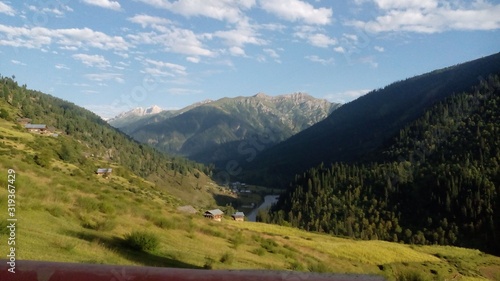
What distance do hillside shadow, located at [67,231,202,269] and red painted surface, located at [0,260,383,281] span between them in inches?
563

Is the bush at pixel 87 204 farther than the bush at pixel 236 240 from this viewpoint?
No

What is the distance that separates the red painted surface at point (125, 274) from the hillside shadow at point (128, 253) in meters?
14.3

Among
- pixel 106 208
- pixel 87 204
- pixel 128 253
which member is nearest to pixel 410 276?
pixel 106 208

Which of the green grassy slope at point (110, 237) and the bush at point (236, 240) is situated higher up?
the green grassy slope at point (110, 237)

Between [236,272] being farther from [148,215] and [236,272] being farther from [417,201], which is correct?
[417,201]

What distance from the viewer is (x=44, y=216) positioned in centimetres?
1848

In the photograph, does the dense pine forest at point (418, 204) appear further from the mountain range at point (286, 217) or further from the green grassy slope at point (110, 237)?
the green grassy slope at point (110, 237)

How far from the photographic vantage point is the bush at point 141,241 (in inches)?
700

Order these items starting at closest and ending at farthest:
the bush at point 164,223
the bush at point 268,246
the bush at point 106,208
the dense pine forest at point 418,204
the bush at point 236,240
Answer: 1. the bush at point 106,208
2. the bush at point 164,223
3. the bush at point 236,240
4. the bush at point 268,246
5. the dense pine forest at point 418,204

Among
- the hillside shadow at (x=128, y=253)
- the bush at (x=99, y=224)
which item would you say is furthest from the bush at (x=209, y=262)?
the bush at (x=99, y=224)

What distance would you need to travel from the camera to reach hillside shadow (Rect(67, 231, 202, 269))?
16328mm

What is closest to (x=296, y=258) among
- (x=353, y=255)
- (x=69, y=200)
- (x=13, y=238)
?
(x=353, y=255)

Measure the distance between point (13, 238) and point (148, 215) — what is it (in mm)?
13520

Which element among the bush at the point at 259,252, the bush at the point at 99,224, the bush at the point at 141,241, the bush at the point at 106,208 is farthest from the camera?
the bush at the point at 259,252
